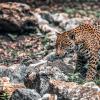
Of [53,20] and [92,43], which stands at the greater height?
[92,43]

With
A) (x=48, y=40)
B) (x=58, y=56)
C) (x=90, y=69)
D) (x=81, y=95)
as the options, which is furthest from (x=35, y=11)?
(x=81, y=95)

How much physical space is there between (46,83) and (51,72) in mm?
345

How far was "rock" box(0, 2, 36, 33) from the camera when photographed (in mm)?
14703

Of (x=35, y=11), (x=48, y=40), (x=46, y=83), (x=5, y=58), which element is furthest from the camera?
(x=35, y=11)

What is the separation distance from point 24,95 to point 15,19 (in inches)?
245

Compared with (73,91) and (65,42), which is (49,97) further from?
(65,42)

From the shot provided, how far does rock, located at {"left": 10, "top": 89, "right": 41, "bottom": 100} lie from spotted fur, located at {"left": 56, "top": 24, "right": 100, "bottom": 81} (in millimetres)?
1423

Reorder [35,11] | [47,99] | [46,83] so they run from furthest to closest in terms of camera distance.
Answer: [35,11], [46,83], [47,99]

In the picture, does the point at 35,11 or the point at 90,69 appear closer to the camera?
the point at 90,69

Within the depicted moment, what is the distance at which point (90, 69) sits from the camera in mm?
9922

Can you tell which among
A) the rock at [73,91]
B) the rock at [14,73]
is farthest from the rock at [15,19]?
the rock at [73,91]

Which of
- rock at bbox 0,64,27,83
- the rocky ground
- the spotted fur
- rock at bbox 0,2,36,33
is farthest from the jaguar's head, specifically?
rock at bbox 0,2,36,33

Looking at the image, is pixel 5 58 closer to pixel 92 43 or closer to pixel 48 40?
pixel 48 40

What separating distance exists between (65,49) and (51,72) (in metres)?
0.95
